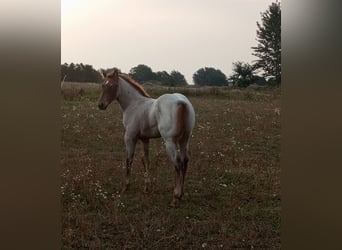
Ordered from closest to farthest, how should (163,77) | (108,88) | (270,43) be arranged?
(270,43) → (163,77) → (108,88)

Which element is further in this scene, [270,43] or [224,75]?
[224,75]

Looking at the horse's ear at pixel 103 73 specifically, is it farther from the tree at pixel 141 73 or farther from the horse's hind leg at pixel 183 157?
the horse's hind leg at pixel 183 157

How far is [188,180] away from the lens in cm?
177

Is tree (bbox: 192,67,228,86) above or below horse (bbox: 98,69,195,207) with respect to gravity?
above

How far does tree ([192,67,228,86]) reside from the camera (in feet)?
5.64

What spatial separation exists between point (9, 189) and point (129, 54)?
1.03 metres

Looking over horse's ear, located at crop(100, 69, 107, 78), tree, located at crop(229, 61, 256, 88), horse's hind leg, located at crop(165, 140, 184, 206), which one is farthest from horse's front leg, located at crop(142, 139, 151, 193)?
tree, located at crop(229, 61, 256, 88)

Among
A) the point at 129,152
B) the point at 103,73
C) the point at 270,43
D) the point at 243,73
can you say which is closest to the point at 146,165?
the point at 129,152

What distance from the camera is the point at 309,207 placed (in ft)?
2.48

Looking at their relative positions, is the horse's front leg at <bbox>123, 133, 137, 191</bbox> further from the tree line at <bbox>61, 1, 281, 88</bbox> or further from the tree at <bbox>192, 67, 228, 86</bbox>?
the tree at <bbox>192, 67, 228, 86</bbox>

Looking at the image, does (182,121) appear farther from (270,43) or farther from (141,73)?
(270,43)

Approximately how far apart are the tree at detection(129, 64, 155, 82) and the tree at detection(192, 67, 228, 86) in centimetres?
18

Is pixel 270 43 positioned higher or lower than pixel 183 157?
higher

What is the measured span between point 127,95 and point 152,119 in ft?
0.57
